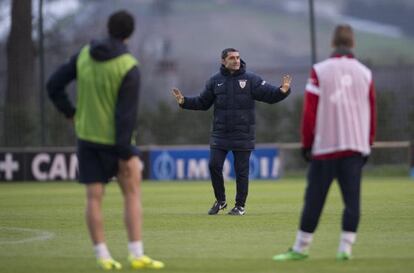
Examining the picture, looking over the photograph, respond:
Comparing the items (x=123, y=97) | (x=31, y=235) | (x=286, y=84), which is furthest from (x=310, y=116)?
(x=286, y=84)

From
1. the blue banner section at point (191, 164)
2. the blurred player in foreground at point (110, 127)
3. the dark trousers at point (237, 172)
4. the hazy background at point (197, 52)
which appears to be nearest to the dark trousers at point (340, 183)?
the blurred player in foreground at point (110, 127)

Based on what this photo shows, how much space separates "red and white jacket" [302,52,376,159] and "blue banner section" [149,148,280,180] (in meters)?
19.0

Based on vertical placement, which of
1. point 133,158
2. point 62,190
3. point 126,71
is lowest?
point 62,190

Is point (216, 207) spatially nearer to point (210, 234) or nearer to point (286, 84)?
point (286, 84)

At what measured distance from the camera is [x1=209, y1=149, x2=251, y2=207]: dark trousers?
15.4 m

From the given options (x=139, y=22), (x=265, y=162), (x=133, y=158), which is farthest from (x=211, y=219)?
(x=139, y=22)

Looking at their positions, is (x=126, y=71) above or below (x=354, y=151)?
above

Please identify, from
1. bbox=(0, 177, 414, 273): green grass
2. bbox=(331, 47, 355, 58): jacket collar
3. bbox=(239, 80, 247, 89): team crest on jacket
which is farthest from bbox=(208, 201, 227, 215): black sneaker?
bbox=(331, 47, 355, 58): jacket collar

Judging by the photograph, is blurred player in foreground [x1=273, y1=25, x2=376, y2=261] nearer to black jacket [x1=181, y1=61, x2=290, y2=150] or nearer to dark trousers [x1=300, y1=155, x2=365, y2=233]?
dark trousers [x1=300, y1=155, x2=365, y2=233]

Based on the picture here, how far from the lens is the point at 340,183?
32.1 ft

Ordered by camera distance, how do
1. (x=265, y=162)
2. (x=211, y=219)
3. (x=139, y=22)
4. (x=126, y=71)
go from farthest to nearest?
(x=139, y=22)
(x=265, y=162)
(x=211, y=219)
(x=126, y=71)

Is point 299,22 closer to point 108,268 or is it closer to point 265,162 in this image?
point 265,162

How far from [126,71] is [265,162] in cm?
1981

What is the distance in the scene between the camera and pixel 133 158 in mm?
9609
